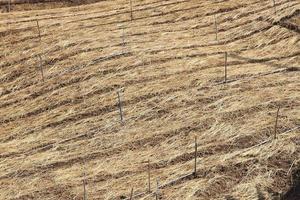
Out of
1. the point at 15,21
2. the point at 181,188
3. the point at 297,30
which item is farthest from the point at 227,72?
the point at 15,21

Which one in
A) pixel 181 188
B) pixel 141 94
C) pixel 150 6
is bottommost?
pixel 181 188

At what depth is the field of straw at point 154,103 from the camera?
12109 millimetres

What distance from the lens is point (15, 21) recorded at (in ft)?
70.3

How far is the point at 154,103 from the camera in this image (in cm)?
1492

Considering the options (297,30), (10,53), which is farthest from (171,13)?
(10,53)

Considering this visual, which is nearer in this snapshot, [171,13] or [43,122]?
[43,122]

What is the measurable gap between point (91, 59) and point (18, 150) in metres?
4.86

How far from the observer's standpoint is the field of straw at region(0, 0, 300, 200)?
12.1 metres

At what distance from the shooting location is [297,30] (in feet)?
61.6

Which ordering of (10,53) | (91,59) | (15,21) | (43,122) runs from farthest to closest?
(15,21)
(10,53)
(91,59)
(43,122)

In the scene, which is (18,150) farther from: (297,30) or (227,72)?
(297,30)

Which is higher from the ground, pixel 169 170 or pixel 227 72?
pixel 227 72

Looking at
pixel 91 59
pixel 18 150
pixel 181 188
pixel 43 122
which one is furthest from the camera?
pixel 91 59

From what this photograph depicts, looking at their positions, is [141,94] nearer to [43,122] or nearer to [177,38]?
[43,122]
